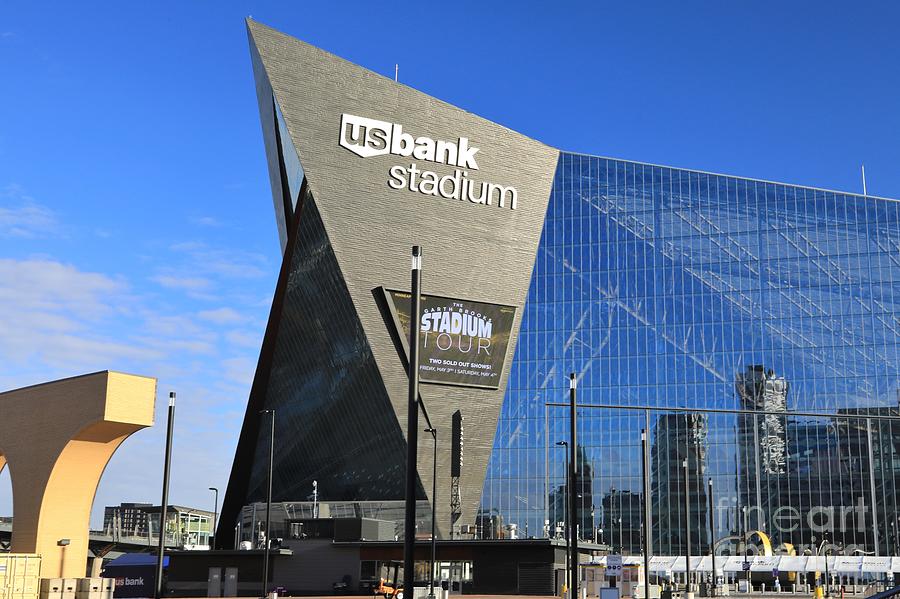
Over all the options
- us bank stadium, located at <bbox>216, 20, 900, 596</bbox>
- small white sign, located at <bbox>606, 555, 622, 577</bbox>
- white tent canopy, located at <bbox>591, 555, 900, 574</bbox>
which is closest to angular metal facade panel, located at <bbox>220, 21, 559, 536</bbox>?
us bank stadium, located at <bbox>216, 20, 900, 596</bbox>

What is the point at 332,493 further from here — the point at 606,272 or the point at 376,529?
the point at 606,272

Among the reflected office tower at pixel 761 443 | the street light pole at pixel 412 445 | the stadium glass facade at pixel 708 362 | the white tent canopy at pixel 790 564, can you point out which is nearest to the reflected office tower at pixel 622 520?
the stadium glass facade at pixel 708 362

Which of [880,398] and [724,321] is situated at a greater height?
[724,321]

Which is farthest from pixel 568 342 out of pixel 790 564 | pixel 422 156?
pixel 422 156

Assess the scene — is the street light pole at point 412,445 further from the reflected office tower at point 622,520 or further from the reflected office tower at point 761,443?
the reflected office tower at point 622,520

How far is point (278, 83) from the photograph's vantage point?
76125 mm

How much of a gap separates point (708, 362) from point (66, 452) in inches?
2885

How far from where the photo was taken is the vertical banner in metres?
79.8

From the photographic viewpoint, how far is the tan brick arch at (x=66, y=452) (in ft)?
115

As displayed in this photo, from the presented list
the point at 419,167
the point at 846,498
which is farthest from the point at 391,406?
the point at 846,498

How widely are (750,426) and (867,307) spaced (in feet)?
50.8

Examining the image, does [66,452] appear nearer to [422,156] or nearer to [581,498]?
[422,156]

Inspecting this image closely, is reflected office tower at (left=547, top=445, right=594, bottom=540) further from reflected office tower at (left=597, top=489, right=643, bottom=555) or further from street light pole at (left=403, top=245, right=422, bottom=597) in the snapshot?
street light pole at (left=403, top=245, right=422, bottom=597)

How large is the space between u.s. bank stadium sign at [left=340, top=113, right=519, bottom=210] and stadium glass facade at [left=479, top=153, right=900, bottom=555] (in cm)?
2077
